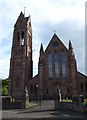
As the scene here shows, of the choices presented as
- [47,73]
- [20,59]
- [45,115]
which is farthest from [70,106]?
[20,59]

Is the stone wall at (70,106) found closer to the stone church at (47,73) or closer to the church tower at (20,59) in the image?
the stone church at (47,73)

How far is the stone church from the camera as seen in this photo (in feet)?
164

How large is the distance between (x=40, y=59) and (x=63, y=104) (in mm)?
28884

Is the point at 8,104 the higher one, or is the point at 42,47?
the point at 42,47

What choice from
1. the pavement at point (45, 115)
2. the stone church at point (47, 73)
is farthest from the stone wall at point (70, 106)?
the stone church at point (47, 73)

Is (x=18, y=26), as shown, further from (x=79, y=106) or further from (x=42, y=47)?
(x=79, y=106)

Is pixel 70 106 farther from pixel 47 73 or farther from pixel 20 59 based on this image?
pixel 20 59

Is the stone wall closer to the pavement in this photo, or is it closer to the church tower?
the pavement

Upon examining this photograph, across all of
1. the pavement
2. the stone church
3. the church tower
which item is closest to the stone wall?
the pavement

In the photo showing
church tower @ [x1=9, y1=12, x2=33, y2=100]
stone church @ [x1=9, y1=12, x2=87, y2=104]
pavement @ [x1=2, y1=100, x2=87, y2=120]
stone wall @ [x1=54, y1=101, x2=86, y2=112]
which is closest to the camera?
pavement @ [x1=2, y1=100, x2=87, y2=120]

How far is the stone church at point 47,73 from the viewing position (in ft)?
A: 164

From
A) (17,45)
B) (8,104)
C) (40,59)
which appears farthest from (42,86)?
(8,104)

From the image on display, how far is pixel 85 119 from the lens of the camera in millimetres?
14172

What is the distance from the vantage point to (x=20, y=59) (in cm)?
5544
